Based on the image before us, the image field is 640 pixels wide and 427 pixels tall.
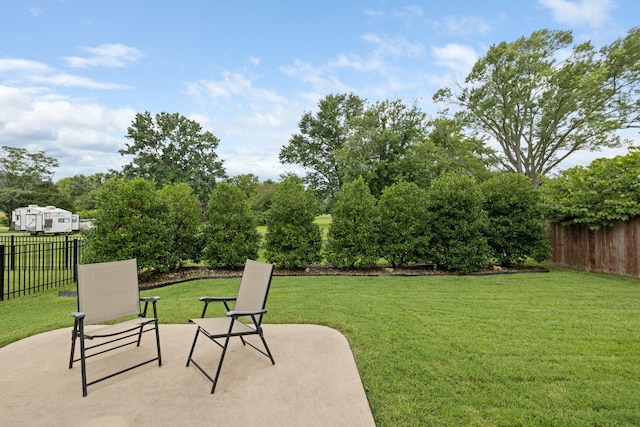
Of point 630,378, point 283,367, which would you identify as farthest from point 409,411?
point 630,378

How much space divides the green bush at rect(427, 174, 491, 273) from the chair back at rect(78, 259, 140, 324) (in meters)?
6.86

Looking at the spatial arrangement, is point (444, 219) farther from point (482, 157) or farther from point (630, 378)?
point (482, 157)

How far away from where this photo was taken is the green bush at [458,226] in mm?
8055

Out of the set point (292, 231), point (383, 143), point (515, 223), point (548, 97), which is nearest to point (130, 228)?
point (292, 231)

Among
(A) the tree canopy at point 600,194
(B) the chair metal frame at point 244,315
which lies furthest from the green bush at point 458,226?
(B) the chair metal frame at point 244,315

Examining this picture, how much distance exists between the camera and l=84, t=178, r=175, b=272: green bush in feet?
22.4

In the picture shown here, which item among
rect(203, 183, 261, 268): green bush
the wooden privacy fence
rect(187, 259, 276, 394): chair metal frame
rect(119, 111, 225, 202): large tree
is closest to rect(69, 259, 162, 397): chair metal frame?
rect(187, 259, 276, 394): chair metal frame

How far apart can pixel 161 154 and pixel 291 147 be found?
41.0ft

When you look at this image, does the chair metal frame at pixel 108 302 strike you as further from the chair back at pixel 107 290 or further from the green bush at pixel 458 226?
the green bush at pixel 458 226

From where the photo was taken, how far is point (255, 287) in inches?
130

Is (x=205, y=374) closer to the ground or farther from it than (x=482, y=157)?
closer to the ground

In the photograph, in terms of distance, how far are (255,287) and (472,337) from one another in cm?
245

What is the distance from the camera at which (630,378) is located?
2.71 metres

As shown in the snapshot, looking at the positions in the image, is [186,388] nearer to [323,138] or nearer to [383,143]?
[383,143]
